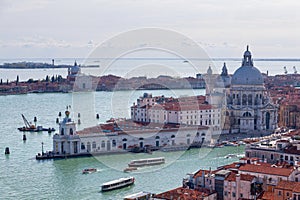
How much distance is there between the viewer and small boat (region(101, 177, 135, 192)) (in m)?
9.62

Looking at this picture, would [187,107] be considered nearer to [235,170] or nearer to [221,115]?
[221,115]

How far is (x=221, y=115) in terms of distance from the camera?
703 inches

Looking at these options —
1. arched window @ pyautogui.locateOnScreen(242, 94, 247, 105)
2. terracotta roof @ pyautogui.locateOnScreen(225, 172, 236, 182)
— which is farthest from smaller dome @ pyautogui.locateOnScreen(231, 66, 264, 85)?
terracotta roof @ pyautogui.locateOnScreen(225, 172, 236, 182)

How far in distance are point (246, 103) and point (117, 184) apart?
961 centimetres

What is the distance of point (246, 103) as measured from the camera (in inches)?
734

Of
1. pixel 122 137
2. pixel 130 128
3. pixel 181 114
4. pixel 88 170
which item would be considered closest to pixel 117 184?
pixel 88 170

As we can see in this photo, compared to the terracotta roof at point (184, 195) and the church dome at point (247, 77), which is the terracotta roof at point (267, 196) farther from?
the church dome at point (247, 77)

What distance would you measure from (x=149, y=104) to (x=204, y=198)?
10301 mm

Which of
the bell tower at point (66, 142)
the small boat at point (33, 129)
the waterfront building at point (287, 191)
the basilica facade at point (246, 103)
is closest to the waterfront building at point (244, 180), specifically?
the waterfront building at point (287, 191)

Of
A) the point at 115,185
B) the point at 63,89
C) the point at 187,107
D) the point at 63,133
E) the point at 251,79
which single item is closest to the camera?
the point at 115,185

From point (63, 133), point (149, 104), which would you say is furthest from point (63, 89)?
point (63, 133)

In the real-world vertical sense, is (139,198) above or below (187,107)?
below

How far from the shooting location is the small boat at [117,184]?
379 inches

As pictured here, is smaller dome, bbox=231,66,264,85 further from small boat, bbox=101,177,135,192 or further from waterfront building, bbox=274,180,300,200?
waterfront building, bbox=274,180,300,200
